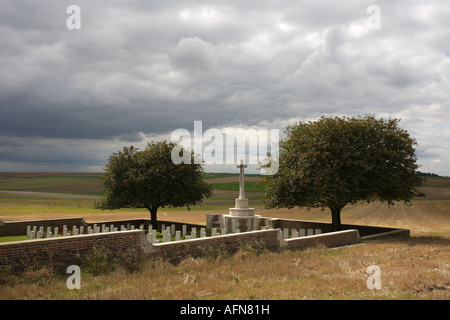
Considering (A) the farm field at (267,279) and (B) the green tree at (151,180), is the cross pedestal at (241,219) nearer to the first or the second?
(B) the green tree at (151,180)

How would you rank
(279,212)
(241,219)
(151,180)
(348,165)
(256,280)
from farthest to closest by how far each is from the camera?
1. (279,212)
2. (151,180)
3. (241,219)
4. (348,165)
5. (256,280)

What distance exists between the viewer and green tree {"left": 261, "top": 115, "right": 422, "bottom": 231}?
1916 cm

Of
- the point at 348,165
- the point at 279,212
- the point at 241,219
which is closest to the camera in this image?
the point at 348,165

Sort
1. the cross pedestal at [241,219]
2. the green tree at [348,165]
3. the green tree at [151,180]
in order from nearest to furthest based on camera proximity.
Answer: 1. the green tree at [348,165]
2. the cross pedestal at [241,219]
3. the green tree at [151,180]

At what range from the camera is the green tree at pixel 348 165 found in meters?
19.2

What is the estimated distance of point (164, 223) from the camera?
27375 mm

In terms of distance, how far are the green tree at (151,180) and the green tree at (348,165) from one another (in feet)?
24.6

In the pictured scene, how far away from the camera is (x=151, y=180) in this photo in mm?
24734

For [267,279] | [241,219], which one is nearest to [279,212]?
[241,219]

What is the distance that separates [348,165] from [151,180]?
13822mm

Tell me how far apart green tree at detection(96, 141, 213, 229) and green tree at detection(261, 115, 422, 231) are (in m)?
7.50

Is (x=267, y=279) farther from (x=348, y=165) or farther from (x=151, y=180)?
(x=151, y=180)

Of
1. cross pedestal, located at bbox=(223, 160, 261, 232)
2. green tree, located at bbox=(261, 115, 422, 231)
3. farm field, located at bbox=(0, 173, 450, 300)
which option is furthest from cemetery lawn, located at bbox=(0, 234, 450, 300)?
cross pedestal, located at bbox=(223, 160, 261, 232)

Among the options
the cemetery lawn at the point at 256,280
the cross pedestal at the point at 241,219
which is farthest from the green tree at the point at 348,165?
the cemetery lawn at the point at 256,280
